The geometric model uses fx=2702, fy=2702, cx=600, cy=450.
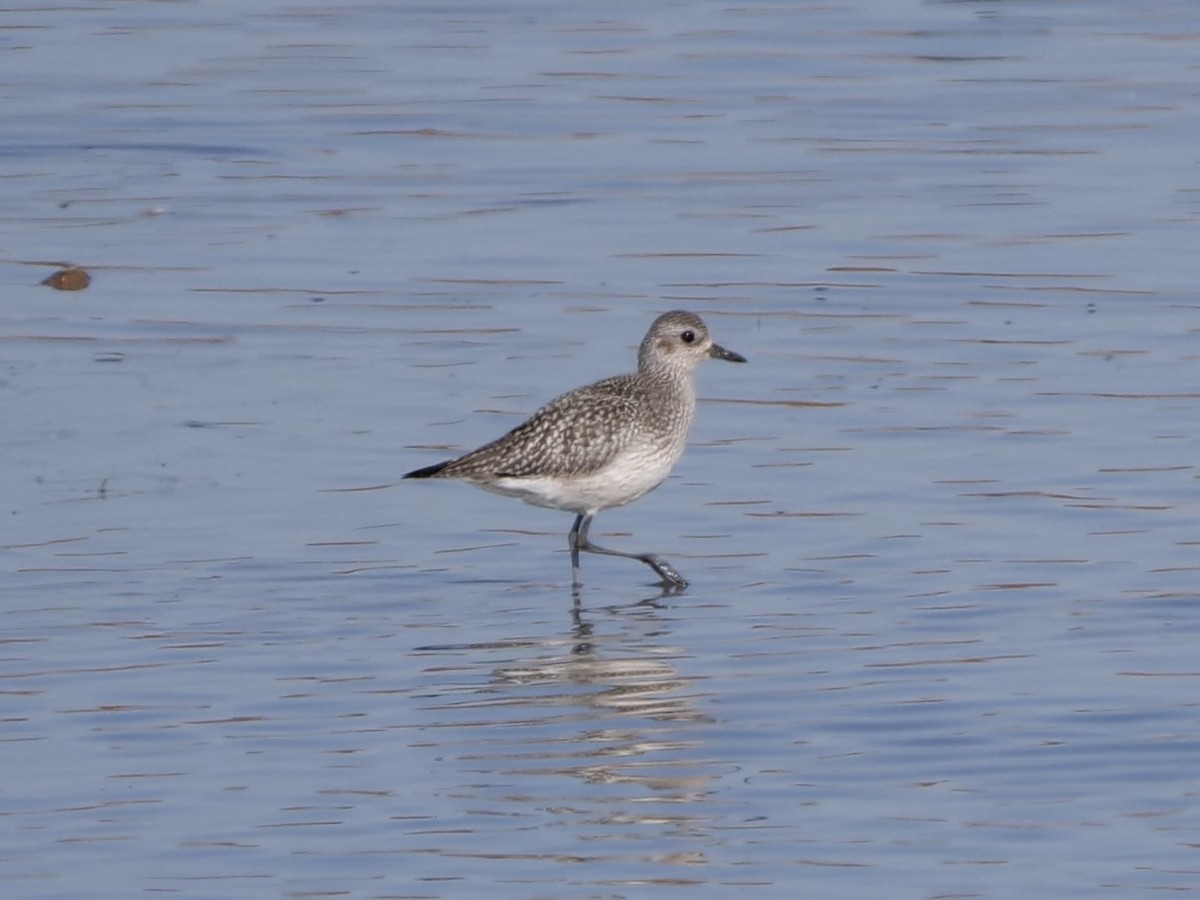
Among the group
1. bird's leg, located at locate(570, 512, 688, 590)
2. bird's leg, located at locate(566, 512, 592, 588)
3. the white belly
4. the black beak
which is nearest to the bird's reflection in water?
bird's leg, located at locate(570, 512, 688, 590)

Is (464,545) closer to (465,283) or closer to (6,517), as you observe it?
(6,517)

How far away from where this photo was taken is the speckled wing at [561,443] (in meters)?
11.8

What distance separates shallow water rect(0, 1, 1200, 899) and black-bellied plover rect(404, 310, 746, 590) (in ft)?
1.06

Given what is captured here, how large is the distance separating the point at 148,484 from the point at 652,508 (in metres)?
2.37

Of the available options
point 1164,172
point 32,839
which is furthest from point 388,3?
point 32,839

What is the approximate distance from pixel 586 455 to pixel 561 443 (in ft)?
0.40

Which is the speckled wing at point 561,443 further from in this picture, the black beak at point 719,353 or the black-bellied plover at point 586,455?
the black beak at point 719,353

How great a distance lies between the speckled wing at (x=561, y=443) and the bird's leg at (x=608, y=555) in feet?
1.05

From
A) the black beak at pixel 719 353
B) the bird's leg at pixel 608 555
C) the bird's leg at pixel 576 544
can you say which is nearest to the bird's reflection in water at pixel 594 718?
the bird's leg at pixel 608 555

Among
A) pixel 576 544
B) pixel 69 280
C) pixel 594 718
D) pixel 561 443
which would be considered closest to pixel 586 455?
pixel 561 443

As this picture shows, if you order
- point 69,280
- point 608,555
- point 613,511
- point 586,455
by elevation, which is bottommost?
point 613,511

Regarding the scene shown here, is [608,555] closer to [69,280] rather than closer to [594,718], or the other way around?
[594,718]

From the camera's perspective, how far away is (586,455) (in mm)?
11914

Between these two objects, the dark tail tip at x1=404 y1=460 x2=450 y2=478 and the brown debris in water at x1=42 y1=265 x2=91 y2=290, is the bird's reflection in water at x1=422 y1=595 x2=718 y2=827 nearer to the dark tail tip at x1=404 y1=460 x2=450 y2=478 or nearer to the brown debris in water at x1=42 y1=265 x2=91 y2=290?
the dark tail tip at x1=404 y1=460 x2=450 y2=478
